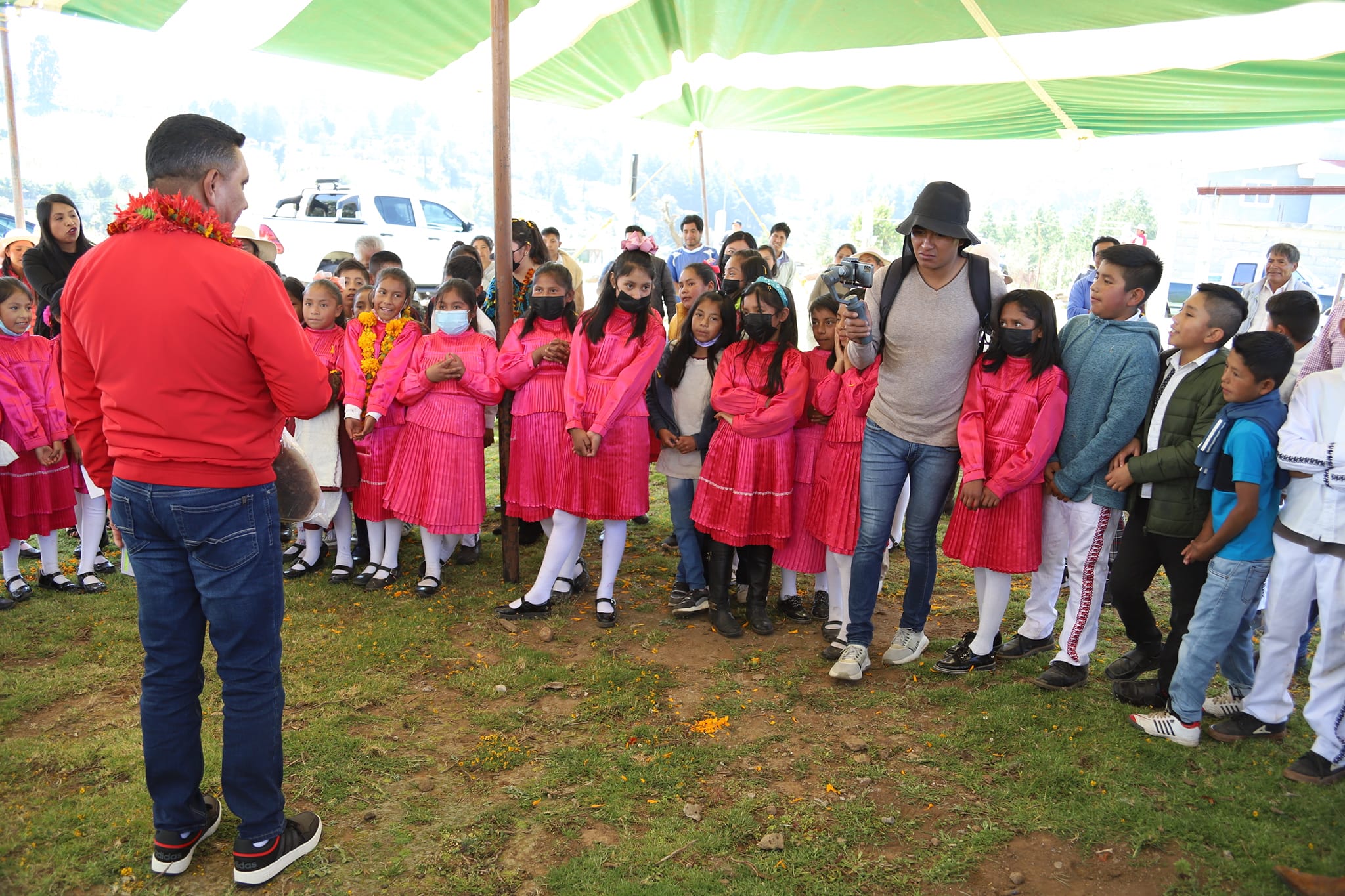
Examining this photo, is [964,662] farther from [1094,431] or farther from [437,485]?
[437,485]

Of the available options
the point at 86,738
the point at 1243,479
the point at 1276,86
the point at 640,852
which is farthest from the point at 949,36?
the point at 86,738

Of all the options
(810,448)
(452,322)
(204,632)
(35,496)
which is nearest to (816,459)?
(810,448)

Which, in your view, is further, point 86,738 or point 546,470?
point 546,470

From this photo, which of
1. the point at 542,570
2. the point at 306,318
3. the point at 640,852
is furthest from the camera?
the point at 306,318

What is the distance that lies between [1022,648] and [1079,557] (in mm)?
627

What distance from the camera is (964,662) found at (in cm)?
412


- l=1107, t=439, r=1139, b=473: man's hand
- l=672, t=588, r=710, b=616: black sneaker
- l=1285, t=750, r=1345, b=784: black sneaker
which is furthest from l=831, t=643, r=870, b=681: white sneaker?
l=1285, t=750, r=1345, b=784: black sneaker

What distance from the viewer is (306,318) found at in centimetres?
520

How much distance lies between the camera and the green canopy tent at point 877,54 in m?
5.06

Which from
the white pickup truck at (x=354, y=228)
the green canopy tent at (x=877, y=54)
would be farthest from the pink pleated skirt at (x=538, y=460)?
the white pickup truck at (x=354, y=228)

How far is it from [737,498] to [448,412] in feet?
5.82

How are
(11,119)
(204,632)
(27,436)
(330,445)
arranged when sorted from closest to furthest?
(204,632)
(27,436)
(330,445)
(11,119)

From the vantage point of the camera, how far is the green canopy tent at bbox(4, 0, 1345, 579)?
506 centimetres

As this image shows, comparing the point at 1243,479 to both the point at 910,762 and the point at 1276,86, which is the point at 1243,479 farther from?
the point at 1276,86
